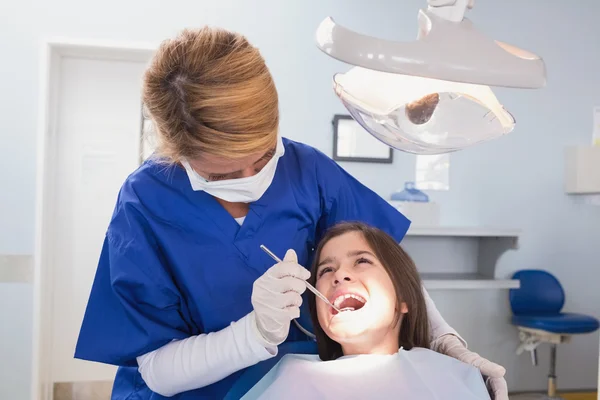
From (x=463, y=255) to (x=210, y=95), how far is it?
273 centimetres

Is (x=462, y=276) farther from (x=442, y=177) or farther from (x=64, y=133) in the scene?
(x=64, y=133)

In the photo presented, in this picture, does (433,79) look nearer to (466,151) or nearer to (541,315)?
(466,151)

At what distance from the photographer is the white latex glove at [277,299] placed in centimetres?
111

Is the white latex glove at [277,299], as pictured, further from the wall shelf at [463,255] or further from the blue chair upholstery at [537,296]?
the blue chair upholstery at [537,296]

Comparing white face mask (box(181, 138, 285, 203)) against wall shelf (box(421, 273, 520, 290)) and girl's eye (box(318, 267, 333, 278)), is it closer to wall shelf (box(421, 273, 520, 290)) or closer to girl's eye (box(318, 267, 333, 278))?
girl's eye (box(318, 267, 333, 278))

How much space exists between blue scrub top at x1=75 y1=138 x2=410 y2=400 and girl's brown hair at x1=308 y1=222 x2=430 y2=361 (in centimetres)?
15

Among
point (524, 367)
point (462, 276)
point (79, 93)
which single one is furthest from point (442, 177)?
point (79, 93)

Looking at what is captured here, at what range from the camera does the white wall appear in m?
3.03

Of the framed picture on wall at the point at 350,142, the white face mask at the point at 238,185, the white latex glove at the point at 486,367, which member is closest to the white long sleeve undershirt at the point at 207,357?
the white face mask at the point at 238,185

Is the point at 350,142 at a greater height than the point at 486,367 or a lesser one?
greater

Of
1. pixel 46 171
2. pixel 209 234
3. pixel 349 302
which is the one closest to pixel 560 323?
pixel 349 302

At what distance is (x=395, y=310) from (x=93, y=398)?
95.3 inches

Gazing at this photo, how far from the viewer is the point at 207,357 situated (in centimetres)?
112

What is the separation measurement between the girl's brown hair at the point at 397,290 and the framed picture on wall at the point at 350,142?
1.86 meters
